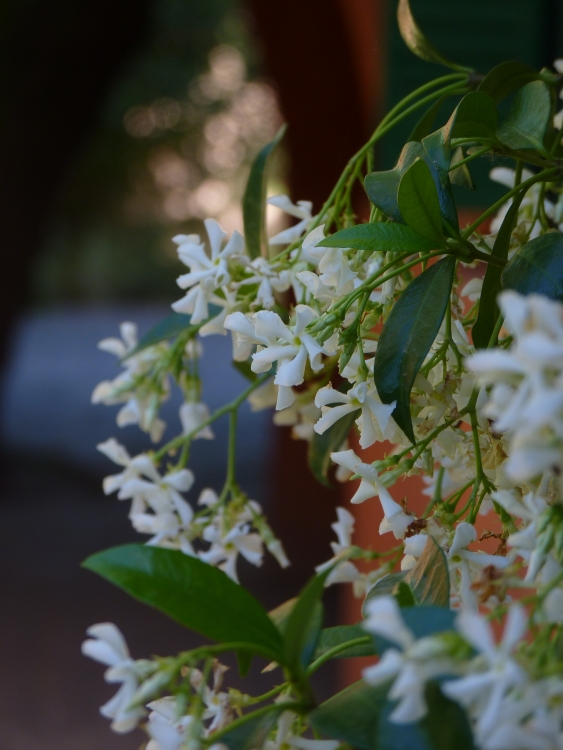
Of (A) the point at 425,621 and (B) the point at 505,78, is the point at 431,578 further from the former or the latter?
(B) the point at 505,78

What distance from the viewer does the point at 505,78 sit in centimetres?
42

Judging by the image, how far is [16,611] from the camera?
2412mm

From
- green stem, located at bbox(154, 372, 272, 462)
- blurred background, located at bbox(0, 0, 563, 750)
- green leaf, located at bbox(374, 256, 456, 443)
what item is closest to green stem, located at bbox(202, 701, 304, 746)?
green leaf, located at bbox(374, 256, 456, 443)

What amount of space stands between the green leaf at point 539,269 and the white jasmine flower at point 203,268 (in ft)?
0.44

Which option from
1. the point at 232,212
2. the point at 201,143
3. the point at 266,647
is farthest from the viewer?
the point at 232,212

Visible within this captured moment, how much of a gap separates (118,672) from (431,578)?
0.38ft

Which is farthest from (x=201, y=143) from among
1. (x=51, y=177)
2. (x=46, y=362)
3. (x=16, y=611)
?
(x=16, y=611)

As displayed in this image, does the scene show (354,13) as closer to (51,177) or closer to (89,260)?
(51,177)

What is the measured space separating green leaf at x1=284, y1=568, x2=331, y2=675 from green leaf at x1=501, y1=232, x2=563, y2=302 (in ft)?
0.45

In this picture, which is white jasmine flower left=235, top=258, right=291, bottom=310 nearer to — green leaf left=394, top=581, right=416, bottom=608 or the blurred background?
green leaf left=394, top=581, right=416, bottom=608

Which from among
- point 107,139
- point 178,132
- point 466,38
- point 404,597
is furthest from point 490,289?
point 178,132

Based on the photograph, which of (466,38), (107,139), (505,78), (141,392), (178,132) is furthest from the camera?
(178,132)

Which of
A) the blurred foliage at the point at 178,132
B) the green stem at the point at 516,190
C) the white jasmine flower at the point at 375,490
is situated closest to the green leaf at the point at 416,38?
the green stem at the point at 516,190

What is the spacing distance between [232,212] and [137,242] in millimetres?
2246
